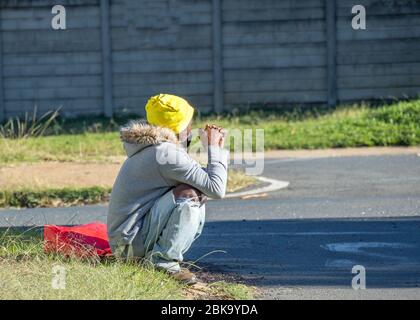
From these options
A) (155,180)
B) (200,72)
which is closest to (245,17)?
(200,72)

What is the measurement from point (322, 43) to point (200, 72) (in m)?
2.25

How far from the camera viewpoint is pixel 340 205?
37.3 feet

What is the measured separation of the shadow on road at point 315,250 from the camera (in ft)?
24.6

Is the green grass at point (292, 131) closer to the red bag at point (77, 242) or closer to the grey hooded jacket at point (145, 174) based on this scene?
the red bag at point (77, 242)

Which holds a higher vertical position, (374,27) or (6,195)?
(374,27)

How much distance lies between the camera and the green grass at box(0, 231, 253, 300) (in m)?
6.18

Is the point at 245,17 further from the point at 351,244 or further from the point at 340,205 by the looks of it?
the point at 351,244

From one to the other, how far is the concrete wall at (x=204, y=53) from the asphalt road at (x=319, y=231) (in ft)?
17.1

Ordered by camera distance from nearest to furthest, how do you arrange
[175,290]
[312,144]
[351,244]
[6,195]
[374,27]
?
1. [175,290]
2. [351,244]
3. [6,195]
4. [312,144]
5. [374,27]

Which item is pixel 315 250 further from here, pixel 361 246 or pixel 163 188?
pixel 163 188

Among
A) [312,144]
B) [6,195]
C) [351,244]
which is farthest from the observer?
[312,144]

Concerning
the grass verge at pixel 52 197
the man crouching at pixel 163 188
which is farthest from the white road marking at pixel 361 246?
the grass verge at pixel 52 197

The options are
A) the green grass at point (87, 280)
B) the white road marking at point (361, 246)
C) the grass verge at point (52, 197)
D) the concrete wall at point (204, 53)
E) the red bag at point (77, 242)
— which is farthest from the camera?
the concrete wall at point (204, 53)

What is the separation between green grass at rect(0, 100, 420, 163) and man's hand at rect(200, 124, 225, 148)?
8.38 metres
